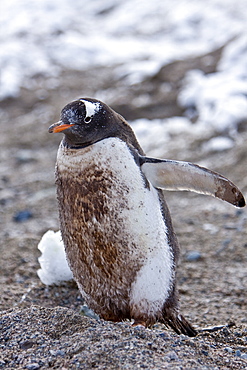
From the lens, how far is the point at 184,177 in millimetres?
2781

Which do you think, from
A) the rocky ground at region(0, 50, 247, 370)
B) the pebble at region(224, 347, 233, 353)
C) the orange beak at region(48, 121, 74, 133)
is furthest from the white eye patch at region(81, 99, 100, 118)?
the pebble at region(224, 347, 233, 353)

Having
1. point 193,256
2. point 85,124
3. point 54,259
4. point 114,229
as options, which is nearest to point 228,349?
point 114,229

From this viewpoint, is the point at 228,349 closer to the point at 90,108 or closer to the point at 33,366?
the point at 33,366

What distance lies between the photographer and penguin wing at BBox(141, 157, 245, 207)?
8.83 ft

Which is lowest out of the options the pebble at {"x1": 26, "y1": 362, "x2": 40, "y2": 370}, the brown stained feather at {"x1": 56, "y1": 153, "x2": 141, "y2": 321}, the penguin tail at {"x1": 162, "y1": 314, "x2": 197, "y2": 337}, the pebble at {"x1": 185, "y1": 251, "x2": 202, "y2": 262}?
the pebble at {"x1": 185, "y1": 251, "x2": 202, "y2": 262}

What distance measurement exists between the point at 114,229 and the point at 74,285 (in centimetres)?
114

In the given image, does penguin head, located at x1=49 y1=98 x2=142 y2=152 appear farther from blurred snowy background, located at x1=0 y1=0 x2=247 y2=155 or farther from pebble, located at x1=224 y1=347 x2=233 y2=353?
blurred snowy background, located at x1=0 y1=0 x2=247 y2=155

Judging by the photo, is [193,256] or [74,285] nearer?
[74,285]

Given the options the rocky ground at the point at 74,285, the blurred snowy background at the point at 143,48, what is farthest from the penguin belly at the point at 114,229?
the blurred snowy background at the point at 143,48

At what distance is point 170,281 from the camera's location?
112 inches

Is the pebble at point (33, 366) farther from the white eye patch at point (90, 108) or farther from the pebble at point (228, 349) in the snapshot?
the white eye patch at point (90, 108)

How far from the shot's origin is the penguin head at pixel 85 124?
8.50ft

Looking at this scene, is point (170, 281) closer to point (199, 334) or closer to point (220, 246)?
point (199, 334)

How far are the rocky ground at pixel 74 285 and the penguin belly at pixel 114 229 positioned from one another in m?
0.26
